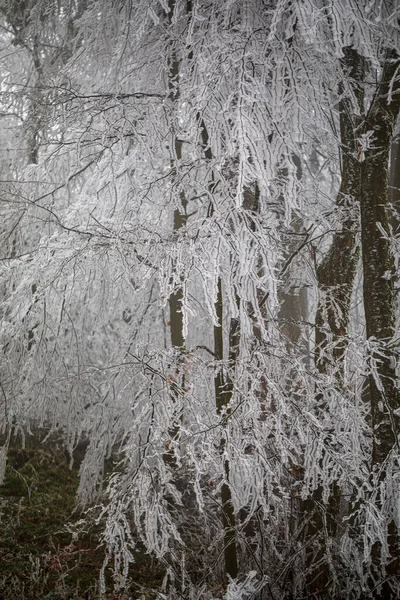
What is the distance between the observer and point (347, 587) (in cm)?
271

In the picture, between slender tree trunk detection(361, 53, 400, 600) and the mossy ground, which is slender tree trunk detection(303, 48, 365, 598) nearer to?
slender tree trunk detection(361, 53, 400, 600)

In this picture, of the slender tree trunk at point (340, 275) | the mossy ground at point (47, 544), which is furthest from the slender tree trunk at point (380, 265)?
the mossy ground at point (47, 544)

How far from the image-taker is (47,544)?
4727 mm

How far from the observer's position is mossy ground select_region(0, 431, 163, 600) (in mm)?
3861

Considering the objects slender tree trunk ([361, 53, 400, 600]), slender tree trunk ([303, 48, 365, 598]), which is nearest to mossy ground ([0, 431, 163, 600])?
slender tree trunk ([303, 48, 365, 598])

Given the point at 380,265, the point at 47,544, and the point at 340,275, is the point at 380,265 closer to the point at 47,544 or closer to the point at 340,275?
the point at 340,275

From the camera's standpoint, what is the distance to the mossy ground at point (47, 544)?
386cm

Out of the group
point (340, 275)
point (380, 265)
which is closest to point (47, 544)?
point (340, 275)

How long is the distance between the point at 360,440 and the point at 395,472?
0.41m

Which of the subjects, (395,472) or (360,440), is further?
(360,440)

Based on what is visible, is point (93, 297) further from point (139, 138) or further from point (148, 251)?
point (139, 138)

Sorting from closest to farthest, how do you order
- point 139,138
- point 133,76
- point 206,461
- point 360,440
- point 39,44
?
point 206,461 → point 139,138 → point 360,440 → point 133,76 → point 39,44

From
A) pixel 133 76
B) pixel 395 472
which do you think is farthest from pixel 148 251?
pixel 395 472

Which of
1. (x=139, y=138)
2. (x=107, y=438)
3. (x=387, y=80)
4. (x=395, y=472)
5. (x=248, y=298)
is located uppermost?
(x=387, y=80)
